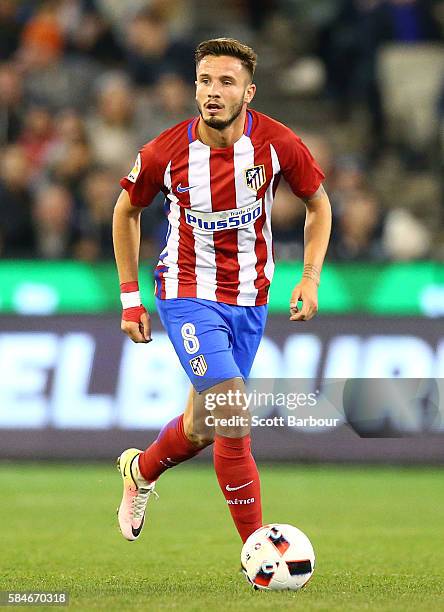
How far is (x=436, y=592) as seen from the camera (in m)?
5.79

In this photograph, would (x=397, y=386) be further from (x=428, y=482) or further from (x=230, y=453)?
(x=230, y=453)

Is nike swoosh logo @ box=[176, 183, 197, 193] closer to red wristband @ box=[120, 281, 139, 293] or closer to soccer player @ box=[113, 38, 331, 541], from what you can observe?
soccer player @ box=[113, 38, 331, 541]

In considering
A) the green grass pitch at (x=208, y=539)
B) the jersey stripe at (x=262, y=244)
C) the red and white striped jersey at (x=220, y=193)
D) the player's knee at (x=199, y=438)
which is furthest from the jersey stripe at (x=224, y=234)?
the green grass pitch at (x=208, y=539)

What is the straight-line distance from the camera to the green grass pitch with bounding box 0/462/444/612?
5.66 metres

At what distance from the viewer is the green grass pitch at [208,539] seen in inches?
223

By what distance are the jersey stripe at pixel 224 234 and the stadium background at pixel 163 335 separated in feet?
4.26

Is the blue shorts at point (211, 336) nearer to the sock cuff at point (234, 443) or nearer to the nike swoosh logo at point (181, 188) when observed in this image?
the sock cuff at point (234, 443)

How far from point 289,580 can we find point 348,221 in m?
7.09

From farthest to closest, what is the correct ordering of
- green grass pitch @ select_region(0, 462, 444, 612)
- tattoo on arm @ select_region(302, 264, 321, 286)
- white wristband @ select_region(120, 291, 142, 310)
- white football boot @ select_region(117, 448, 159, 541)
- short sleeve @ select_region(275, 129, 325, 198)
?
white football boot @ select_region(117, 448, 159, 541), white wristband @ select_region(120, 291, 142, 310), short sleeve @ select_region(275, 129, 325, 198), tattoo on arm @ select_region(302, 264, 321, 286), green grass pitch @ select_region(0, 462, 444, 612)

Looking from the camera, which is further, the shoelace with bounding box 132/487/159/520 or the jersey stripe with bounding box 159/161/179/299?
the shoelace with bounding box 132/487/159/520

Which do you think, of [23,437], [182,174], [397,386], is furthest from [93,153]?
[182,174]

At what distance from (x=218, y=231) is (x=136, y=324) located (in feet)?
1.85

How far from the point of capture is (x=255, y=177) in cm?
630

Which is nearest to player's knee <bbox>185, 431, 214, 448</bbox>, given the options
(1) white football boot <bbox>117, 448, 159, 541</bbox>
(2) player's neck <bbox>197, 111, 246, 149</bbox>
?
(1) white football boot <bbox>117, 448, 159, 541</bbox>
